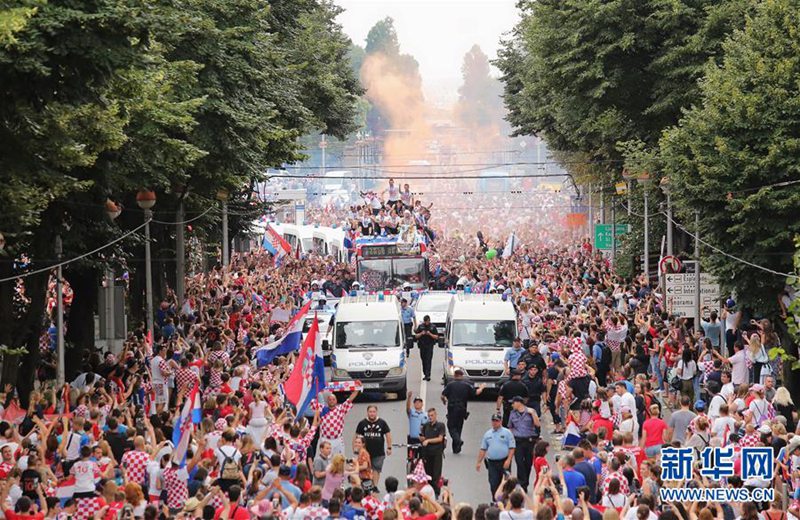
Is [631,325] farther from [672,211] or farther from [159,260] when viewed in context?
[159,260]

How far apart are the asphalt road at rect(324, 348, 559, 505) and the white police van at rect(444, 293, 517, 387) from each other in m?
0.72

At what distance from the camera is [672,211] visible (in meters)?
42.8

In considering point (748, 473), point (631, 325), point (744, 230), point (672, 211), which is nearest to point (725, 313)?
point (631, 325)

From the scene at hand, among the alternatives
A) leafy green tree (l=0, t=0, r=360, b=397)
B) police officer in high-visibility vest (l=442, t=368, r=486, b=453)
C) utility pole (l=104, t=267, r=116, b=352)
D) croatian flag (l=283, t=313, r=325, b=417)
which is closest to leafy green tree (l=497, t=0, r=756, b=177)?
leafy green tree (l=0, t=0, r=360, b=397)

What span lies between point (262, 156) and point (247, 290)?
9500 millimetres

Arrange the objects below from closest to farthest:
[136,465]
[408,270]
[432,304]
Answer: [136,465]
[432,304]
[408,270]

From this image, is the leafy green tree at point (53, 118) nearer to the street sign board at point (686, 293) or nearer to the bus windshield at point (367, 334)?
the bus windshield at point (367, 334)

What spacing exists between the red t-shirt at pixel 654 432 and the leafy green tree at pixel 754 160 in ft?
32.6

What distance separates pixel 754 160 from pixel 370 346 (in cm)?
822

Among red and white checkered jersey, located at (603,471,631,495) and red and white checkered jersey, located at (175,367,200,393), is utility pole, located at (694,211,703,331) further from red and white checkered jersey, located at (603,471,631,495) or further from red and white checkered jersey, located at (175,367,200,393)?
red and white checkered jersey, located at (603,471,631,495)

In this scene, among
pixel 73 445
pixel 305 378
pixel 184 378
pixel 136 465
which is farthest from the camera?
pixel 184 378

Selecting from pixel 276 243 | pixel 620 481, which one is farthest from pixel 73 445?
pixel 276 243

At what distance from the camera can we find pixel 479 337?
3186 centimetres

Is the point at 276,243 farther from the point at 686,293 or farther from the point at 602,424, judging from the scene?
the point at 602,424
